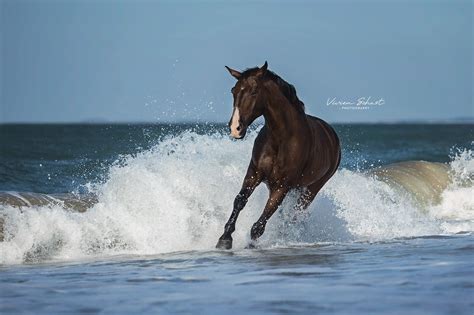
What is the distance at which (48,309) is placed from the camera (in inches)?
279

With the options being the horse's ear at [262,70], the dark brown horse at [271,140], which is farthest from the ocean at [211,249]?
the horse's ear at [262,70]

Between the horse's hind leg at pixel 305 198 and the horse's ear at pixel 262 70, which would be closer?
the horse's ear at pixel 262 70

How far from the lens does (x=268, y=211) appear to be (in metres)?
10.5

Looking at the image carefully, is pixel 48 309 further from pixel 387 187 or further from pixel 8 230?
pixel 387 187

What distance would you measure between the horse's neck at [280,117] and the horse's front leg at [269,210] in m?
0.58

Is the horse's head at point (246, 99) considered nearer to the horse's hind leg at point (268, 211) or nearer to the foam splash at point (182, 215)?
the horse's hind leg at point (268, 211)

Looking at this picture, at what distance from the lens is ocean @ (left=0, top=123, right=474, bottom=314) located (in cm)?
721

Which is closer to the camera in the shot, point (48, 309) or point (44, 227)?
point (48, 309)

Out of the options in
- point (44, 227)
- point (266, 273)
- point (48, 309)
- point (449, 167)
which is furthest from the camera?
point (449, 167)

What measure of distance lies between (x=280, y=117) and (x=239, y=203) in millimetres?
972

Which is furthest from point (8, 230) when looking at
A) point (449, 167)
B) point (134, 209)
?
point (449, 167)

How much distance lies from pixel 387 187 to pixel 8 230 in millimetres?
9144

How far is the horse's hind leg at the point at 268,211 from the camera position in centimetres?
1052

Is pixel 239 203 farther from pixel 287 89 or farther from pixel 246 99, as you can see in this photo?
pixel 287 89
